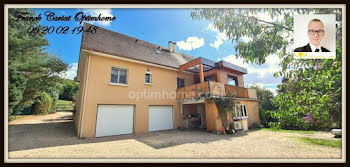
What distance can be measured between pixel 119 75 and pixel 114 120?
284 cm

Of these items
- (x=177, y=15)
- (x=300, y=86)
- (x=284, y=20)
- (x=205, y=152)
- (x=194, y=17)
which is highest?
(x=177, y=15)

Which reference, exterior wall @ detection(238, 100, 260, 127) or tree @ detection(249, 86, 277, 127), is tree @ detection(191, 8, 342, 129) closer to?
exterior wall @ detection(238, 100, 260, 127)

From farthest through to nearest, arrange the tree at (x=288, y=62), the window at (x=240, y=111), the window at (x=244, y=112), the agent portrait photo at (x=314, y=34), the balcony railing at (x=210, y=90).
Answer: the window at (x=244, y=112)
the window at (x=240, y=111)
the balcony railing at (x=210, y=90)
the agent portrait photo at (x=314, y=34)
the tree at (x=288, y=62)

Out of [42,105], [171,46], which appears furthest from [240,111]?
[42,105]

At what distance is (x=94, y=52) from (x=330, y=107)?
952 centimetres

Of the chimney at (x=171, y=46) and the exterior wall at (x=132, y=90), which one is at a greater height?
the chimney at (x=171, y=46)

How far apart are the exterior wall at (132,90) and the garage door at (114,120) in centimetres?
26

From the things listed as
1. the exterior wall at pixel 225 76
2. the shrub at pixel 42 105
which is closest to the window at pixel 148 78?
the exterior wall at pixel 225 76

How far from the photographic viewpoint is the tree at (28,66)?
26.3 feet

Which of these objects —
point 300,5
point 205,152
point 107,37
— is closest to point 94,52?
point 107,37

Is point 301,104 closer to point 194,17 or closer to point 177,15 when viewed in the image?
point 194,17

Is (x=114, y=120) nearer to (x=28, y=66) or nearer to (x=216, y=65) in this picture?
(x=28, y=66)

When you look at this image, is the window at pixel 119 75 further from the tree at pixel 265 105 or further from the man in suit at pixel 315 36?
the tree at pixel 265 105
